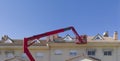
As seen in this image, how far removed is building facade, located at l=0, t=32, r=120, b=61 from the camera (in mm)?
55531

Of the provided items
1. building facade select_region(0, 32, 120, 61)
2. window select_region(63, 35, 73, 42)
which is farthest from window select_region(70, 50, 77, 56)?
window select_region(63, 35, 73, 42)

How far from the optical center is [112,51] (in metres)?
55.8

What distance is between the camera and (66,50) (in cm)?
5644

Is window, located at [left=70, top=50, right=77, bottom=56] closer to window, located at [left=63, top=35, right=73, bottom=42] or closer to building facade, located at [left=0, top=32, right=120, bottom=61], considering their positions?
building facade, located at [left=0, top=32, right=120, bottom=61]

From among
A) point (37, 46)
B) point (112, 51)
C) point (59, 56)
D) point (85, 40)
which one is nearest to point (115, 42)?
point (112, 51)

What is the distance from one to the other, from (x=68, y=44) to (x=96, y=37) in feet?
19.8

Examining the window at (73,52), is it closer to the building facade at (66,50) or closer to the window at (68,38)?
the building facade at (66,50)

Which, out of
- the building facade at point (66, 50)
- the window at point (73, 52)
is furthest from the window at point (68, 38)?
the window at point (73, 52)

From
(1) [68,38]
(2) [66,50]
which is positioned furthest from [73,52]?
(1) [68,38]

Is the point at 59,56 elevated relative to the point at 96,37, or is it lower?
lower

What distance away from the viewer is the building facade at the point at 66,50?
55531 millimetres

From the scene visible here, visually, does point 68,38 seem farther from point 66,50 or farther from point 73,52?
point 73,52

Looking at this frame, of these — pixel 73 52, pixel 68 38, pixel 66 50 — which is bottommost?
pixel 73 52

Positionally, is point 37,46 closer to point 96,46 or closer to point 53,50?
point 53,50
